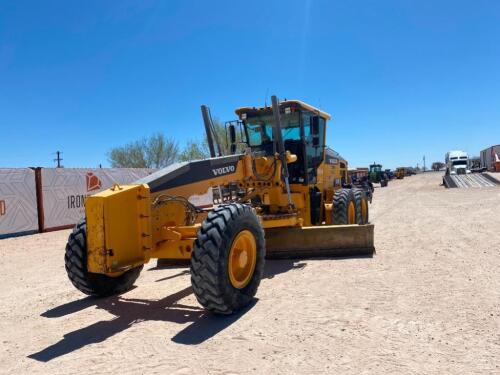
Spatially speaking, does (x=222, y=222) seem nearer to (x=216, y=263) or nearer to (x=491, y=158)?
(x=216, y=263)

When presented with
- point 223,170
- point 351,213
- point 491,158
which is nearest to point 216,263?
point 223,170

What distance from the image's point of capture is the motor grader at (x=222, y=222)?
4699 millimetres

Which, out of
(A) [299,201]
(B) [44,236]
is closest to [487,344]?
(A) [299,201]

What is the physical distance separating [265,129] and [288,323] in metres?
5.45

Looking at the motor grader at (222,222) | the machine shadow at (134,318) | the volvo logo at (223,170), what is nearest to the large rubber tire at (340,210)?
the motor grader at (222,222)

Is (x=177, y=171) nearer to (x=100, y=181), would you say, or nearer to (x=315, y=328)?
(x=315, y=328)

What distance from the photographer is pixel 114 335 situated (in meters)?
4.54

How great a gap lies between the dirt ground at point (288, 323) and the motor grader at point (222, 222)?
0.35 metres

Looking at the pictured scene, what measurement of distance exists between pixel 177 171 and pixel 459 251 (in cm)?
556

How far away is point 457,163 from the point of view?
165ft

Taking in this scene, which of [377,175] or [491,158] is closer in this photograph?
[377,175]

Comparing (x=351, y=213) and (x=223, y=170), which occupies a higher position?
(x=223, y=170)

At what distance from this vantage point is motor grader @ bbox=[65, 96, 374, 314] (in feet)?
15.4

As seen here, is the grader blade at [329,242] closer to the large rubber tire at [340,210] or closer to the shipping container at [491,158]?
the large rubber tire at [340,210]
